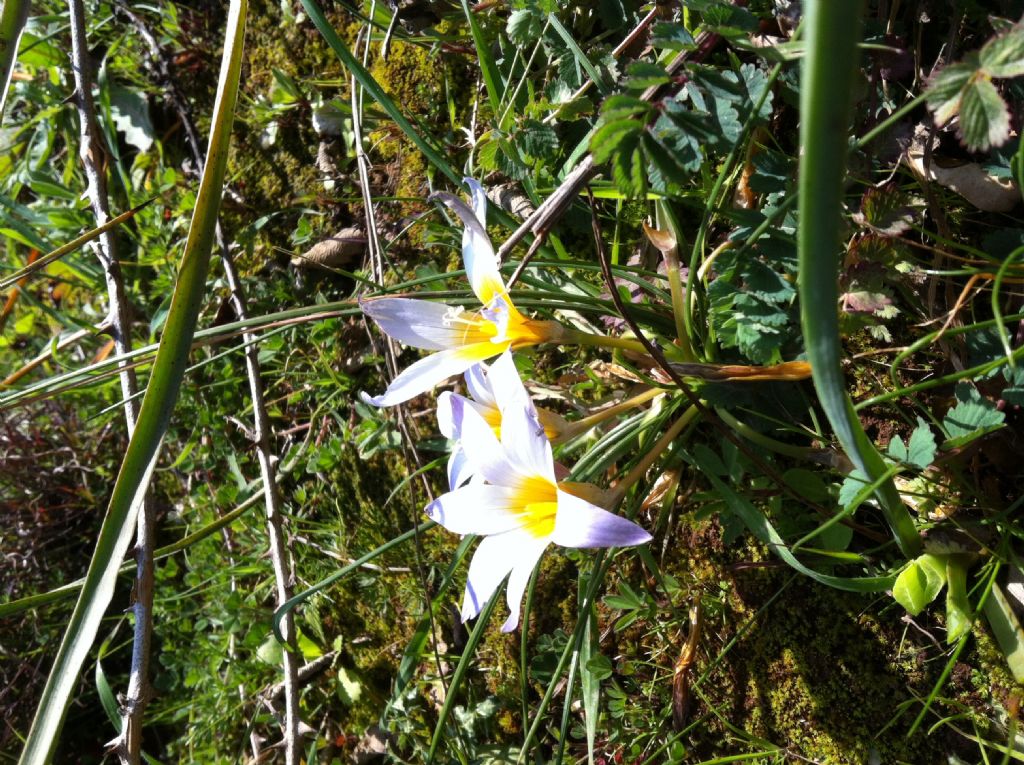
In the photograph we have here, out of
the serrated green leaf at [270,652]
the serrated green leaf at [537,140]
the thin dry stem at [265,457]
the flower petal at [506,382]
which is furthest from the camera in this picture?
the serrated green leaf at [270,652]

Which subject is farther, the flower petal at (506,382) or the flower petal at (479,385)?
the flower petal at (479,385)

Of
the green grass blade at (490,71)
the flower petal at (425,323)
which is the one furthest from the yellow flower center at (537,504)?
the green grass blade at (490,71)

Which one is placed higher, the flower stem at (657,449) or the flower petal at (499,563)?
the flower petal at (499,563)

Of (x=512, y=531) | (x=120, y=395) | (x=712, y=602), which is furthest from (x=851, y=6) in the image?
(x=120, y=395)

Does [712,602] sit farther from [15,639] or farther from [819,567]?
[15,639]

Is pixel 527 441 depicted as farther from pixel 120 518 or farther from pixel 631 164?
pixel 120 518

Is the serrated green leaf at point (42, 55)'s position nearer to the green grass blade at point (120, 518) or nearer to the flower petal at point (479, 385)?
the green grass blade at point (120, 518)

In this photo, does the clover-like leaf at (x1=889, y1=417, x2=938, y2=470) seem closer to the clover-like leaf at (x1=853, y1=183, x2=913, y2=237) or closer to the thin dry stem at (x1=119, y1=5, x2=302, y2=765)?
the clover-like leaf at (x1=853, y1=183, x2=913, y2=237)
